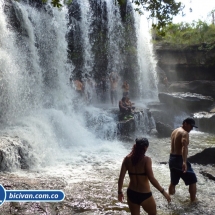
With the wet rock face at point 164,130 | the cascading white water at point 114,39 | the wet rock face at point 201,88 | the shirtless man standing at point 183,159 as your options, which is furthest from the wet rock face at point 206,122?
the shirtless man standing at point 183,159

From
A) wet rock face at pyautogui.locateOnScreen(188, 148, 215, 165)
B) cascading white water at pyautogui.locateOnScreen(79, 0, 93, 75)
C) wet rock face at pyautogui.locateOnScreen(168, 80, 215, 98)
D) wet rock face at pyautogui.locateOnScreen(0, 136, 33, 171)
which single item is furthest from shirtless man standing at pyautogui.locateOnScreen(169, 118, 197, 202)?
cascading white water at pyautogui.locateOnScreen(79, 0, 93, 75)

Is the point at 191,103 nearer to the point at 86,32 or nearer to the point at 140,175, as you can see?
the point at 86,32

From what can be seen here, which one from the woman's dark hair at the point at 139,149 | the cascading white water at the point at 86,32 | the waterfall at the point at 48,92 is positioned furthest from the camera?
the cascading white water at the point at 86,32

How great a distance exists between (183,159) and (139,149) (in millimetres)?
1491

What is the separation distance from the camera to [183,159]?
14.3 ft

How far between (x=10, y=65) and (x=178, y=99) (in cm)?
999

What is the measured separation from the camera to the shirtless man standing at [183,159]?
4.39 metres

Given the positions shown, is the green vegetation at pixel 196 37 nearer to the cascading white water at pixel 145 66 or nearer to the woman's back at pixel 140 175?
the cascading white water at pixel 145 66

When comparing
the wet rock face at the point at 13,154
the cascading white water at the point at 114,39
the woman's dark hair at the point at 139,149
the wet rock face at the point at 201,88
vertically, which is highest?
the cascading white water at the point at 114,39

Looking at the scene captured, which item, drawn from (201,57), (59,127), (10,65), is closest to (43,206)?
(59,127)

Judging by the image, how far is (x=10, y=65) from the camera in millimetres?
10383

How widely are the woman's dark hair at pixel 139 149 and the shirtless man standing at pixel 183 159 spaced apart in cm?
144

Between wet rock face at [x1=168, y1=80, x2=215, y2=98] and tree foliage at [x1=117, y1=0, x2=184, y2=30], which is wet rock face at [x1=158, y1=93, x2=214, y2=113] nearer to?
wet rock face at [x1=168, y1=80, x2=215, y2=98]

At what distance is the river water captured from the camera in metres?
4.68
